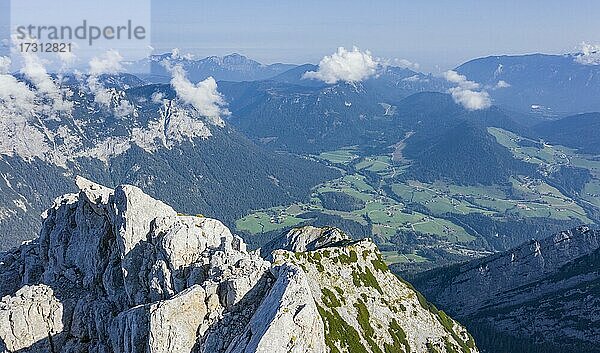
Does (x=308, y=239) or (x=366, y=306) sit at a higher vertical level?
(x=366, y=306)

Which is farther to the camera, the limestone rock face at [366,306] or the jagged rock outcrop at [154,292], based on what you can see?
the limestone rock face at [366,306]

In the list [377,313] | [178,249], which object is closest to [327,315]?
[377,313]

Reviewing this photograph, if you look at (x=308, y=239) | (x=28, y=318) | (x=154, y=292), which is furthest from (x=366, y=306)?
(x=28, y=318)

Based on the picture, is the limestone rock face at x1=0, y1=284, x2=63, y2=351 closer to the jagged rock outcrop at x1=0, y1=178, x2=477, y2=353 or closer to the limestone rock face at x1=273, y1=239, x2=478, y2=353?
the jagged rock outcrop at x1=0, y1=178, x2=477, y2=353

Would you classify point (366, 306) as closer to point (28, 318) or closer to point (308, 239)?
point (308, 239)

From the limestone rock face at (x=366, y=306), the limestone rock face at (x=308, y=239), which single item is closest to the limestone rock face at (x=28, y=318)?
the limestone rock face at (x=366, y=306)

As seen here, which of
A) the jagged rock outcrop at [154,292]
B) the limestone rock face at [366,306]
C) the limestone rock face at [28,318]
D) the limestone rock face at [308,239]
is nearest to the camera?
the jagged rock outcrop at [154,292]

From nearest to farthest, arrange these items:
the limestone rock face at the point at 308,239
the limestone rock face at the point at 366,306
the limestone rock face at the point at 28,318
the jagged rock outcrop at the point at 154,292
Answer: the jagged rock outcrop at the point at 154,292, the limestone rock face at the point at 28,318, the limestone rock face at the point at 366,306, the limestone rock face at the point at 308,239

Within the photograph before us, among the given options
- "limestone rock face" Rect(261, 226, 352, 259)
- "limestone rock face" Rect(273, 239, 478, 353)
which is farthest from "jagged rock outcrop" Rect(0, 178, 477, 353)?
"limestone rock face" Rect(261, 226, 352, 259)

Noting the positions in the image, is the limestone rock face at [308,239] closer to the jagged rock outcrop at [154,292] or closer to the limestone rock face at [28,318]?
the jagged rock outcrop at [154,292]
